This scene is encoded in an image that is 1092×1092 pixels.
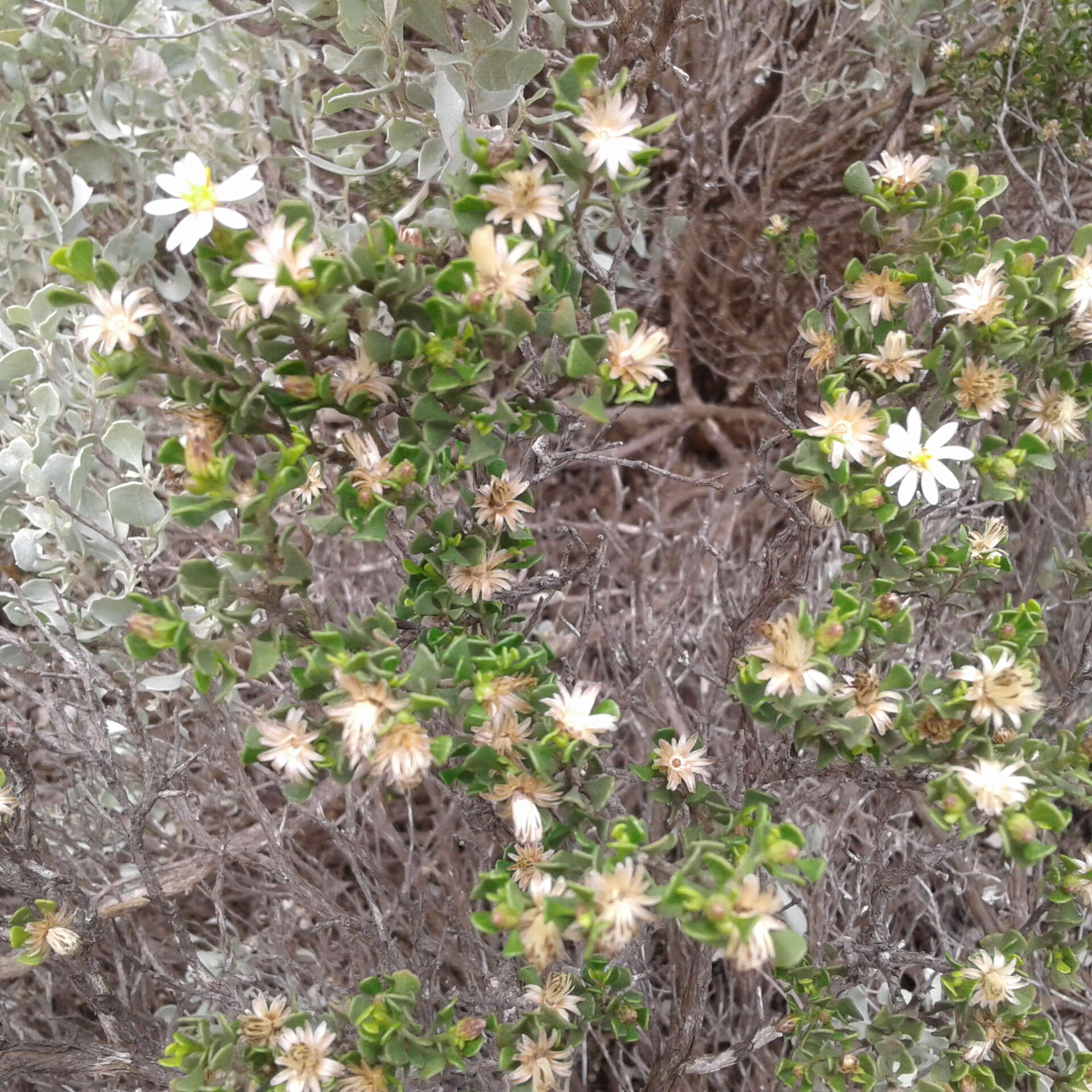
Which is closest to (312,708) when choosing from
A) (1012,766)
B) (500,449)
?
(500,449)

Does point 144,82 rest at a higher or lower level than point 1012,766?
higher

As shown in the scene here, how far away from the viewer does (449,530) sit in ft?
3.89

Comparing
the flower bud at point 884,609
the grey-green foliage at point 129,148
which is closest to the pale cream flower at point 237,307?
the grey-green foliage at point 129,148

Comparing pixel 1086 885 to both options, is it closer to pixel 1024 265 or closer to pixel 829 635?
pixel 829 635

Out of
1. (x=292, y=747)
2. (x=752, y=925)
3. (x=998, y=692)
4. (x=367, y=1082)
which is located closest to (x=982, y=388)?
(x=998, y=692)

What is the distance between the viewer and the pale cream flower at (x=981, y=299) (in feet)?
3.84

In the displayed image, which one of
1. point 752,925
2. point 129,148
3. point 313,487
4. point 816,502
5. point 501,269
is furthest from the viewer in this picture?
point 129,148

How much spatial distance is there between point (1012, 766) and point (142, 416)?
5.96 feet

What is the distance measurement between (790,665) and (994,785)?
242 millimetres

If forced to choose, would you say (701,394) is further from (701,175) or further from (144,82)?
(144,82)

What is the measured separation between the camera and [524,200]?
1021 mm

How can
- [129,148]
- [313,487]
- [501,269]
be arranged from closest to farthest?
[501,269] → [313,487] → [129,148]

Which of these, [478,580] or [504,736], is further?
[478,580]

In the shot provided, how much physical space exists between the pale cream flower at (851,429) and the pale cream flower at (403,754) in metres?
0.59
